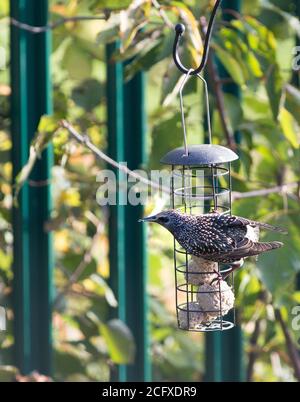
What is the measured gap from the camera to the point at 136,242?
356 centimetres

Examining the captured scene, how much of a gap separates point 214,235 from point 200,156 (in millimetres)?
214

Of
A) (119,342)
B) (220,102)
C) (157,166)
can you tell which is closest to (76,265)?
(119,342)

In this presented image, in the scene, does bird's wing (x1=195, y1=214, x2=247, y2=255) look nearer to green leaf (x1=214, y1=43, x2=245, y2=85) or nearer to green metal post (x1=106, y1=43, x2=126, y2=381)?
green leaf (x1=214, y1=43, x2=245, y2=85)

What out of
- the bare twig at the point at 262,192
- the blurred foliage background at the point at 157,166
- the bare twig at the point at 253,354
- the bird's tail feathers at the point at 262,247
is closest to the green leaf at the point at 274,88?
the blurred foliage background at the point at 157,166

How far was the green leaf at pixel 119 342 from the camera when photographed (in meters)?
3.37

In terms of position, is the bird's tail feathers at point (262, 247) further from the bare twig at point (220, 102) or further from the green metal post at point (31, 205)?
the green metal post at point (31, 205)

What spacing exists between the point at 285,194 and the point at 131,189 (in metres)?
0.48

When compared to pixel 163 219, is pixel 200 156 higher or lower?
higher

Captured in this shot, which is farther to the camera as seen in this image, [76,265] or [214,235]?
[76,265]

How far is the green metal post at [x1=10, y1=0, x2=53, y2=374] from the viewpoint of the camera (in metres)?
3.49

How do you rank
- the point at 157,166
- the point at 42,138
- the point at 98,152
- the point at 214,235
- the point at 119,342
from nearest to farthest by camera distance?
the point at 214,235
the point at 98,152
the point at 42,138
the point at 157,166
the point at 119,342

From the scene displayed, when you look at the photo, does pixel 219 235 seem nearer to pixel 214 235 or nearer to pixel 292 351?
pixel 214 235

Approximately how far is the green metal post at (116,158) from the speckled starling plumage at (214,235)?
1.01 meters

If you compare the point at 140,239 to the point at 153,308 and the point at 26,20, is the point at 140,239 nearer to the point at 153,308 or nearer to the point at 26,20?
the point at 153,308
